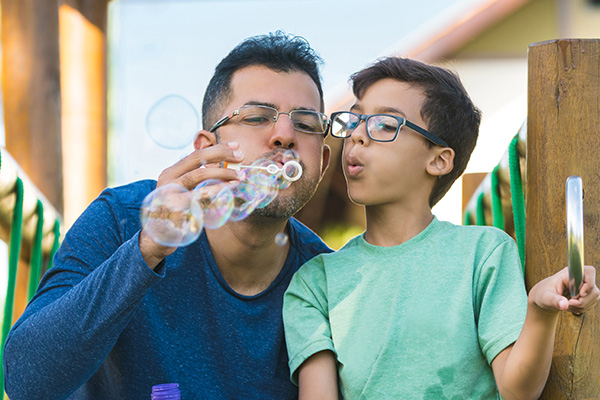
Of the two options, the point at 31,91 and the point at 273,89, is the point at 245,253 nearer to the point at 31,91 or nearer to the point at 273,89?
the point at 273,89

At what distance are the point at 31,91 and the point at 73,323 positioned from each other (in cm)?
243

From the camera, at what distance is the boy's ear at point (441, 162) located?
201cm

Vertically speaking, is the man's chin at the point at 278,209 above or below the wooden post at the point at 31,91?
below

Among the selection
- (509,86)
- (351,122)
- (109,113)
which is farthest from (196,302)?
(509,86)

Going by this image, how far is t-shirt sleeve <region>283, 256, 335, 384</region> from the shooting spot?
71.7 inches

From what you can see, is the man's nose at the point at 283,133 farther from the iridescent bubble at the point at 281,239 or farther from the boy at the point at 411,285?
the iridescent bubble at the point at 281,239

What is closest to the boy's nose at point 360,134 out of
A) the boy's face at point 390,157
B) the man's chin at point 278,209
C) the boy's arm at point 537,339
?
the boy's face at point 390,157

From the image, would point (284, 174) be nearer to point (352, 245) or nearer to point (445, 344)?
point (352, 245)

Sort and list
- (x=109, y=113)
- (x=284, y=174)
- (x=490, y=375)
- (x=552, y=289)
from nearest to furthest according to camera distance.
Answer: (x=552, y=289), (x=490, y=375), (x=284, y=174), (x=109, y=113)

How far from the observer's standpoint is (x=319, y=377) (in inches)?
70.1

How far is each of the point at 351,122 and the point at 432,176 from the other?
28cm

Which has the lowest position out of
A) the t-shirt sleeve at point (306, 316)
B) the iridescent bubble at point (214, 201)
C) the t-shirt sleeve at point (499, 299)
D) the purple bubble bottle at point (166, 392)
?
the purple bubble bottle at point (166, 392)

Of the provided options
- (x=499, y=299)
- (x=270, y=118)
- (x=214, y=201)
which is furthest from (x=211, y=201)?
(x=499, y=299)

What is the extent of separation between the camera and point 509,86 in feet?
28.1
